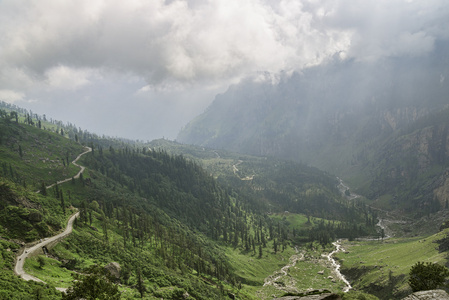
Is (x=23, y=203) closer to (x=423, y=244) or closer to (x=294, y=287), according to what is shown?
(x=294, y=287)

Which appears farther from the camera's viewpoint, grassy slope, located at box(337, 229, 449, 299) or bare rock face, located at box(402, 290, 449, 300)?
grassy slope, located at box(337, 229, 449, 299)

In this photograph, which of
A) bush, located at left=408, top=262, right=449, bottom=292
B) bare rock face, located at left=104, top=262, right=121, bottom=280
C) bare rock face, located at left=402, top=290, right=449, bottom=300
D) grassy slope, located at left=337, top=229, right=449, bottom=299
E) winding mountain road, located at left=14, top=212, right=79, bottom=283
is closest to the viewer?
bare rock face, located at left=402, top=290, right=449, bottom=300

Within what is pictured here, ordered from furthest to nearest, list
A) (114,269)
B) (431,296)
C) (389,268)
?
(389,268), (114,269), (431,296)

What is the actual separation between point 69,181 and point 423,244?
831 feet

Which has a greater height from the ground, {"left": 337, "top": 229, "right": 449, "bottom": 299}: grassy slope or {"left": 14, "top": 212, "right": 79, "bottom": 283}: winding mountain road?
{"left": 14, "top": 212, "right": 79, "bottom": 283}: winding mountain road

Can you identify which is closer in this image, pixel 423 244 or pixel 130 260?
pixel 130 260

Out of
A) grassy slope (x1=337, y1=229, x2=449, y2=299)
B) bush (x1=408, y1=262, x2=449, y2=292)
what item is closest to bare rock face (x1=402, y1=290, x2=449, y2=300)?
bush (x1=408, y1=262, x2=449, y2=292)

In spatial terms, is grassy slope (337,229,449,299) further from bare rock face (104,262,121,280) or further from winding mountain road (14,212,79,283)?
winding mountain road (14,212,79,283)

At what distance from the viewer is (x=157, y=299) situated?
7838 cm

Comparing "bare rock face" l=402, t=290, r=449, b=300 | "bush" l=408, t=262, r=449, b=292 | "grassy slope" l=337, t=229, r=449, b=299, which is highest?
"bare rock face" l=402, t=290, r=449, b=300

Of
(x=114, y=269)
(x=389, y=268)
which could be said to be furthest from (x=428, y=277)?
(x=389, y=268)

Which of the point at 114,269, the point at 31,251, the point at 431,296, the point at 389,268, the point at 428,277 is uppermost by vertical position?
the point at 31,251

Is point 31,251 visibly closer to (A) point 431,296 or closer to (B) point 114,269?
(B) point 114,269

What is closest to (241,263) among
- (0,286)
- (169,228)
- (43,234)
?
(169,228)
